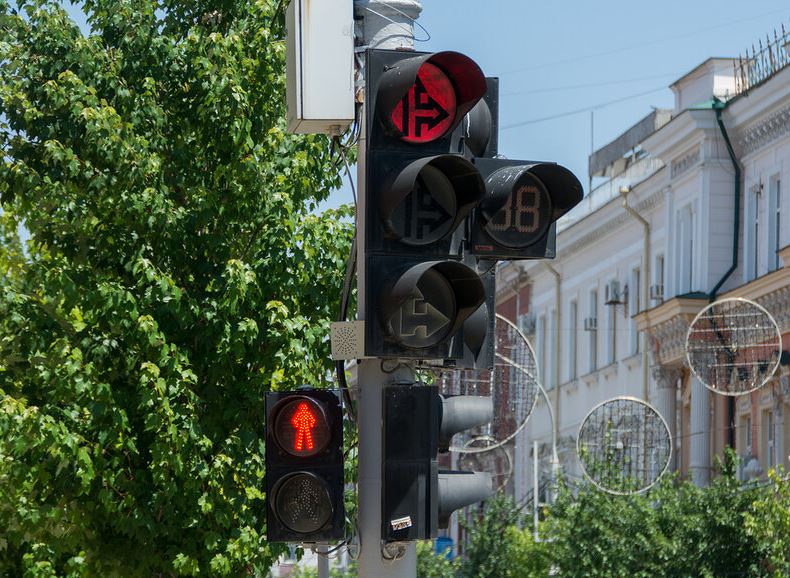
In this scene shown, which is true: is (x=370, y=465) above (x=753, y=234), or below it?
below

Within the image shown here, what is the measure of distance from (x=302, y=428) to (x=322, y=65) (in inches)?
59.9

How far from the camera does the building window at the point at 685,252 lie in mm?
39188

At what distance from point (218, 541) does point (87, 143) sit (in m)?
3.65

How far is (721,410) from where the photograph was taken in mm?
37750

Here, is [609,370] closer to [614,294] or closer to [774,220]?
[614,294]

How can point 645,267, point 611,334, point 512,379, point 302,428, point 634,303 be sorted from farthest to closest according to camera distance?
point 611,334, point 634,303, point 645,267, point 512,379, point 302,428

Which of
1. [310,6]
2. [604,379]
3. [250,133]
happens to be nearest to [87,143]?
[250,133]

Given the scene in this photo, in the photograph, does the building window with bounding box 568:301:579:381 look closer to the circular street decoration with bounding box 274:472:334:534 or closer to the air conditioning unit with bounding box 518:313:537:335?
the air conditioning unit with bounding box 518:313:537:335

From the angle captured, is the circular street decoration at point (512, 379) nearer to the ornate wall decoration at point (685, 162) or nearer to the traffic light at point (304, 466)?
the ornate wall decoration at point (685, 162)

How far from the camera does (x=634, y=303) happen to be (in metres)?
44.0

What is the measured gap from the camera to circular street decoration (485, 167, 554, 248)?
297 inches

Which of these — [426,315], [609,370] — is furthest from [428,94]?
[609,370]

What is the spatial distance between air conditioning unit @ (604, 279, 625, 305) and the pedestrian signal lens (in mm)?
36891

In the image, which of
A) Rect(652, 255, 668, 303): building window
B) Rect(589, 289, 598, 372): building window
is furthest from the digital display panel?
Rect(589, 289, 598, 372): building window
